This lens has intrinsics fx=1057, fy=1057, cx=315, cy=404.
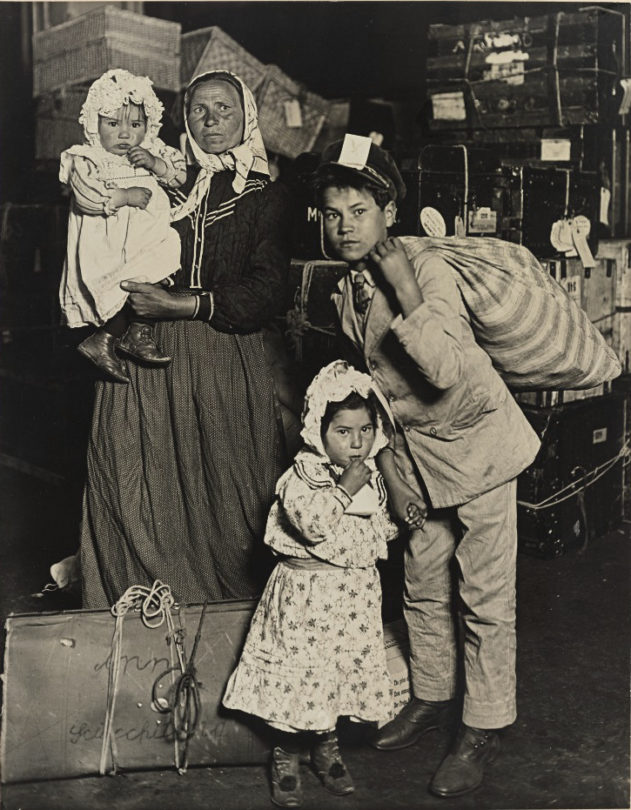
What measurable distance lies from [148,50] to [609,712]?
4379mm

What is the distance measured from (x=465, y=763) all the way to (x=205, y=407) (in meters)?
1.30

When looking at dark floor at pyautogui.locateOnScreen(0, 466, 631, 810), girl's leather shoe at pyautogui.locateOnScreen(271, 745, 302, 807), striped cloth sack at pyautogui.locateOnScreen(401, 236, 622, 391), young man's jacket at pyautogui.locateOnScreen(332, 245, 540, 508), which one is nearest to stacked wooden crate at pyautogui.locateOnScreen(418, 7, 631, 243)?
dark floor at pyautogui.locateOnScreen(0, 466, 631, 810)

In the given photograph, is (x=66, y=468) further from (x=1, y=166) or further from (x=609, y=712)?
(x=609, y=712)

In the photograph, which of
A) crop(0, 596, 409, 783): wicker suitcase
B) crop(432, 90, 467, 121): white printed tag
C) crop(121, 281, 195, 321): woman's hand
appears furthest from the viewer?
crop(432, 90, 467, 121): white printed tag

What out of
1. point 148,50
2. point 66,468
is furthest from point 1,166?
point 66,468

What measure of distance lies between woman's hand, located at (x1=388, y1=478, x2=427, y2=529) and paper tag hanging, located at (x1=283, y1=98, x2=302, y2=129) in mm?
4110

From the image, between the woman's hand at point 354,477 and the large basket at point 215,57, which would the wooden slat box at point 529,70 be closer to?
the large basket at point 215,57

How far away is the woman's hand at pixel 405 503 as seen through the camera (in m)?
2.94

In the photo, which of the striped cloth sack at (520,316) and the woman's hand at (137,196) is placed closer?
the striped cloth sack at (520,316)

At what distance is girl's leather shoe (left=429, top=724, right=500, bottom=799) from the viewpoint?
294 cm

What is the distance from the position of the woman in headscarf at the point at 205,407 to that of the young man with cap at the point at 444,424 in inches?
16.1

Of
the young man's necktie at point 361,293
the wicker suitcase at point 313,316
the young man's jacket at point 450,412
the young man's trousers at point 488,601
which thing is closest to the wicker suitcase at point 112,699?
the young man's trousers at point 488,601

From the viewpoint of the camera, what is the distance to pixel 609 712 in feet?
11.3

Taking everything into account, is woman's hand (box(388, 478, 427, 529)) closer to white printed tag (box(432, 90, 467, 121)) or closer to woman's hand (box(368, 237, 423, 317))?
woman's hand (box(368, 237, 423, 317))
